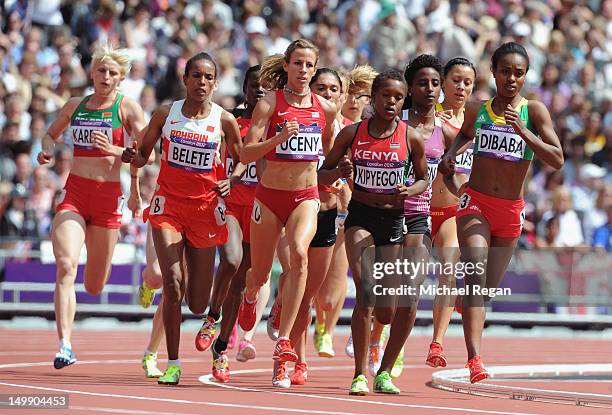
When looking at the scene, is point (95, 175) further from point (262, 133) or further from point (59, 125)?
point (262, 133)

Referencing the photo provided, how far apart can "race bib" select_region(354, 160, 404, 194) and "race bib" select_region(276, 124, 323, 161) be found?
619 mm

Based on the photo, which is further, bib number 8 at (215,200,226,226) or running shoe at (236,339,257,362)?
running shoe at (236,339,257,362)

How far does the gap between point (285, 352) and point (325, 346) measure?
3021 mm

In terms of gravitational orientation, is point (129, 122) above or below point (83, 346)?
above

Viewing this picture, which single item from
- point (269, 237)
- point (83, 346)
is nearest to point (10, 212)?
point (83, 346)

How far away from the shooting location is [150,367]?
576 inches

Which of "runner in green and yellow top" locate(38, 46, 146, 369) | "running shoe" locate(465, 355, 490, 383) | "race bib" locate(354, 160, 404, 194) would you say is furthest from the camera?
"runner in green and yellow top" locate(38, 46, 146, 369)

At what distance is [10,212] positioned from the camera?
2245cm

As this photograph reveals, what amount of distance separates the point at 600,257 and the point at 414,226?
933 cm

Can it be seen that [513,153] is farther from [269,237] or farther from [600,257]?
[600,257]

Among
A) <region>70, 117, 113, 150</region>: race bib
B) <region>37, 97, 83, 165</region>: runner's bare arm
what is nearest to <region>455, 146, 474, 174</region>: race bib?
<region>70, 117, 113, 150</region>: race bib

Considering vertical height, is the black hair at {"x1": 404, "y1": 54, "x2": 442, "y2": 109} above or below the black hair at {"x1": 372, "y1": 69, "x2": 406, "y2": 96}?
above

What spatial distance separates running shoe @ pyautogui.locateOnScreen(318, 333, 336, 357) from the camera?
16.5 meters

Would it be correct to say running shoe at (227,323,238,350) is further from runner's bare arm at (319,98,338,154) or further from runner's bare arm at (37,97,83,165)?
runner's bare arm at (37,97,83,165)
